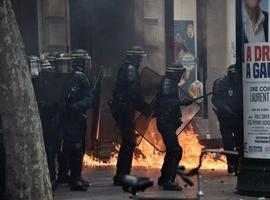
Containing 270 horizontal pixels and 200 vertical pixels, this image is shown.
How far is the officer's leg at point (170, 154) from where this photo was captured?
951 cm

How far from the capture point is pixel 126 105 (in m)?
9.73

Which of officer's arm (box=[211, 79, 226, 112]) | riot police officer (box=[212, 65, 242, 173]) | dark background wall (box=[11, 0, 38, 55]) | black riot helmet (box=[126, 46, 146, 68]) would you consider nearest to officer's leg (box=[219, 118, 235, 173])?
riot police officer (box=[212, 65, 242, 173])

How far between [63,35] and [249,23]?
4.83 metres

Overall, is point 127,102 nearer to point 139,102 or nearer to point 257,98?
point 139,102

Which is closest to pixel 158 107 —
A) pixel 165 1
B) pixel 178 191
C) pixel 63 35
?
pixel 178 191

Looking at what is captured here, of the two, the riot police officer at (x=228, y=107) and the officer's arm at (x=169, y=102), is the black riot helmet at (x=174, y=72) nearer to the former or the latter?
the officer's arm at (x=169, y=102)

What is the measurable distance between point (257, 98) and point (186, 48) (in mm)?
5655

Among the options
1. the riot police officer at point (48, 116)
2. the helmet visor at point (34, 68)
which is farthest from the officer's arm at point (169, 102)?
the helmet visor at point (34, 68)

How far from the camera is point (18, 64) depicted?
7602 mm

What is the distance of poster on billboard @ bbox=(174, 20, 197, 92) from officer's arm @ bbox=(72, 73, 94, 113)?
5.01 m

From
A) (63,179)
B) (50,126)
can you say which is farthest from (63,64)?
(63,179)

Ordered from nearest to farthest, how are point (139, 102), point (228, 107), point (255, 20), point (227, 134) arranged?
point (255, 20)
point (139, 102)
point (228, 107)
point (227, 134)

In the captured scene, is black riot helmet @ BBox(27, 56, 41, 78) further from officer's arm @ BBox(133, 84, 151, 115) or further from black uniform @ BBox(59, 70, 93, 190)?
officer's arm @ BBox(133, 84, 151, 115)

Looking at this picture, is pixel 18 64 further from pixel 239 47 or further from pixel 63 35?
pixel 63 35
